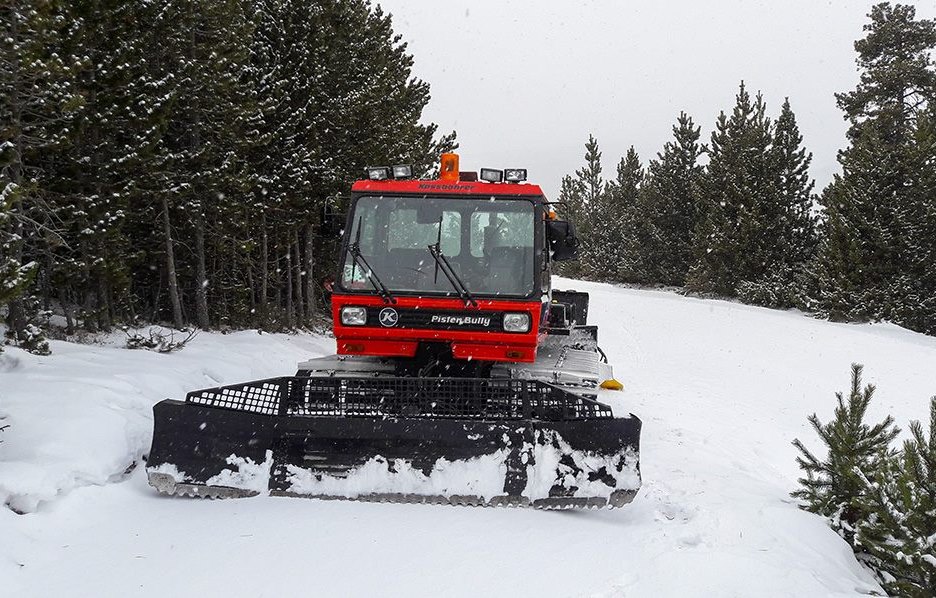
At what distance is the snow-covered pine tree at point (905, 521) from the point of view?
129 inches

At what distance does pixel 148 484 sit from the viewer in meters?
4.57

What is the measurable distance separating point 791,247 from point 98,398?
2863 cm

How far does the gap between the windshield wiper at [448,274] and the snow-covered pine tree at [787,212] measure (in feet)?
82.7

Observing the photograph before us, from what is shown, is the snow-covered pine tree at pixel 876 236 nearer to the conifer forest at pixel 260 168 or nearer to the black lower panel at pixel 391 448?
the conifer forest at pixel 260 168

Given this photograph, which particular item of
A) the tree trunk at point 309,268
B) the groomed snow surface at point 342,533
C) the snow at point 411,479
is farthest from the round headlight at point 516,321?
the tree trunk at point 309,268

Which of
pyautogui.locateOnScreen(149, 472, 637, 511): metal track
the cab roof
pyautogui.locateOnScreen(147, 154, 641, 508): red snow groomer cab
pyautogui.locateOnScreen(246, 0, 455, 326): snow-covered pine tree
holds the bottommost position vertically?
pyautogui.locateOnScreen(149, 472, 637, 511): metal track

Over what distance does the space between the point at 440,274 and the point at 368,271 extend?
654 millimetres

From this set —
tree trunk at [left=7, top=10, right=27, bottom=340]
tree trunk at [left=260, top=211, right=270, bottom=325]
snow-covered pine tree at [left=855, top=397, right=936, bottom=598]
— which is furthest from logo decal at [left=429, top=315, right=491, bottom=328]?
tree trunk at [left=260, top=211, right=270, bottom=325]

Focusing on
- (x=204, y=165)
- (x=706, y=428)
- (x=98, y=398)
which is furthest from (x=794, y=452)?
(x=204, y=165)

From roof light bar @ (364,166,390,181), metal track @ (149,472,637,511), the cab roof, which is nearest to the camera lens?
metal track @ (149,472,637,511)

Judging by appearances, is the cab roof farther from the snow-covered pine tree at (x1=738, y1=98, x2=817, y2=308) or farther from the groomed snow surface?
the snow-covered pine tree at (x1=738, y1=98, x2=817, y2=308)

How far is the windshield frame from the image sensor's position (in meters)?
5.55

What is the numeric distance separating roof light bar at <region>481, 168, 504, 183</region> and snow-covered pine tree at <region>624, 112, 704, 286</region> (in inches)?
1224

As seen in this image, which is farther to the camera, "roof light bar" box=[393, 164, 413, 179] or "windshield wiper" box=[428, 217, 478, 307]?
"roof light bar" box=[393, 164, 413, 179]
